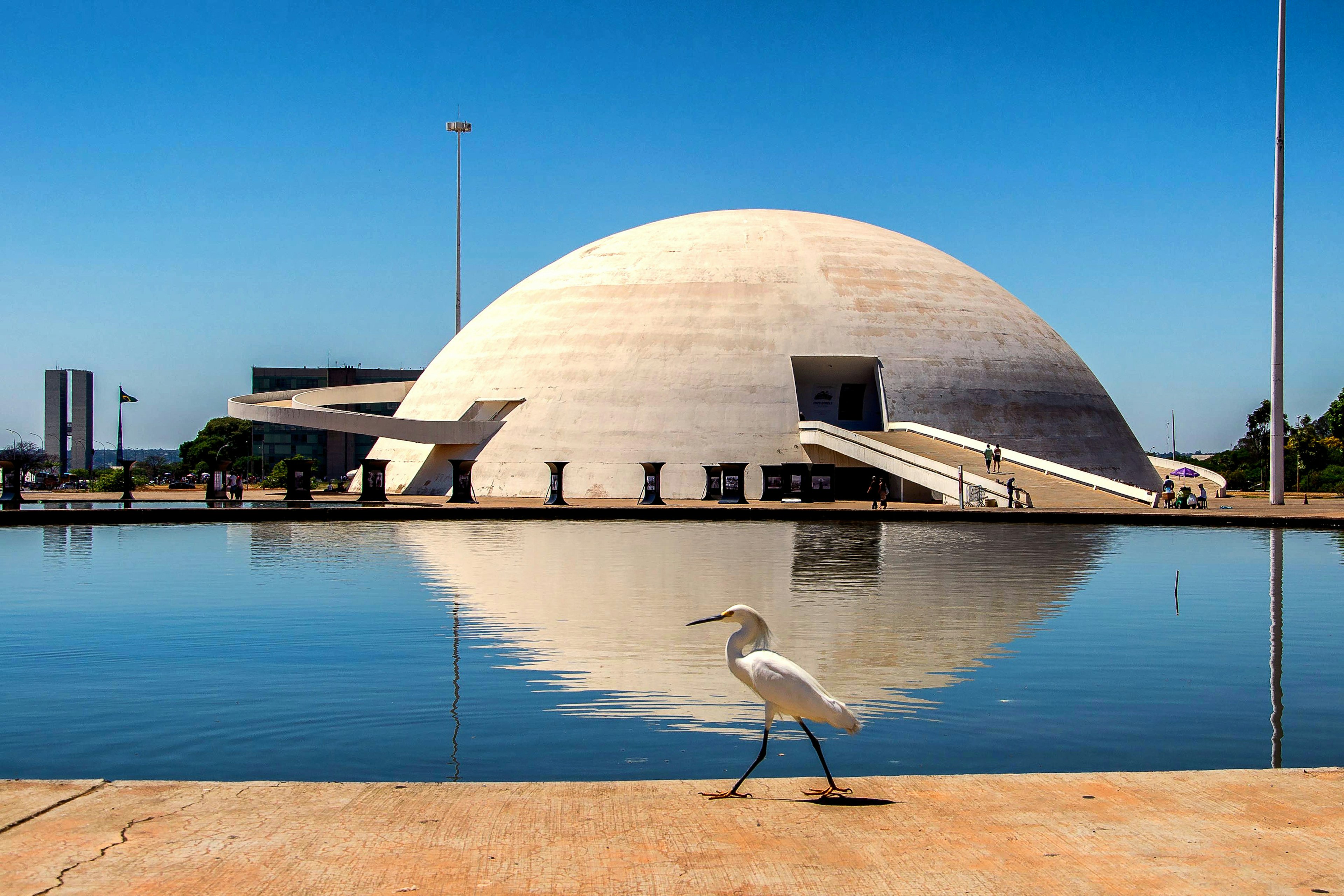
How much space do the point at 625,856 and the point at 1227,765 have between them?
428 cm

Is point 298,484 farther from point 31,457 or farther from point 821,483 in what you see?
point 31,457

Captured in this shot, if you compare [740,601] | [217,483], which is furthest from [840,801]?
[217,483]

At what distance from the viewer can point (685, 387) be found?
40562mm

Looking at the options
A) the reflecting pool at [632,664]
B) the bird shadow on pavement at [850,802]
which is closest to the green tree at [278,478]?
the reflecting pool at [632,664]

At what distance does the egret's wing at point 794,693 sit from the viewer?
604cm

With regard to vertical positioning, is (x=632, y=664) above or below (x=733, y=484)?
below

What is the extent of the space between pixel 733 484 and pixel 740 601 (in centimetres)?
2265

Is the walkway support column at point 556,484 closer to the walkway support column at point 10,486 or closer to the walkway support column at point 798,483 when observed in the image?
the walkway support column at point 798,483

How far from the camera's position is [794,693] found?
6090mm

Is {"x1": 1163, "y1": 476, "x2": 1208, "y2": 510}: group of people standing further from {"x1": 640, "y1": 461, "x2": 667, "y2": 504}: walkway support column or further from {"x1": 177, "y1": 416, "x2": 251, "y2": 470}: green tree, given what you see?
{"x1": 177, "y1": 416, "x2": 251, "y2": 470}: green tree

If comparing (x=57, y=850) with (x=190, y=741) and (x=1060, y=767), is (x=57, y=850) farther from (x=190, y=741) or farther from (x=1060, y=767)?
(x=1060, y=767)

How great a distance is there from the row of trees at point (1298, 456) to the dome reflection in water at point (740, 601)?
45.0 metres

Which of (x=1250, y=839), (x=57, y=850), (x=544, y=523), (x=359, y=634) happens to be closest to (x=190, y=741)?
(x=57, y=850)

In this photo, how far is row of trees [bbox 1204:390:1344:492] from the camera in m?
67.8
